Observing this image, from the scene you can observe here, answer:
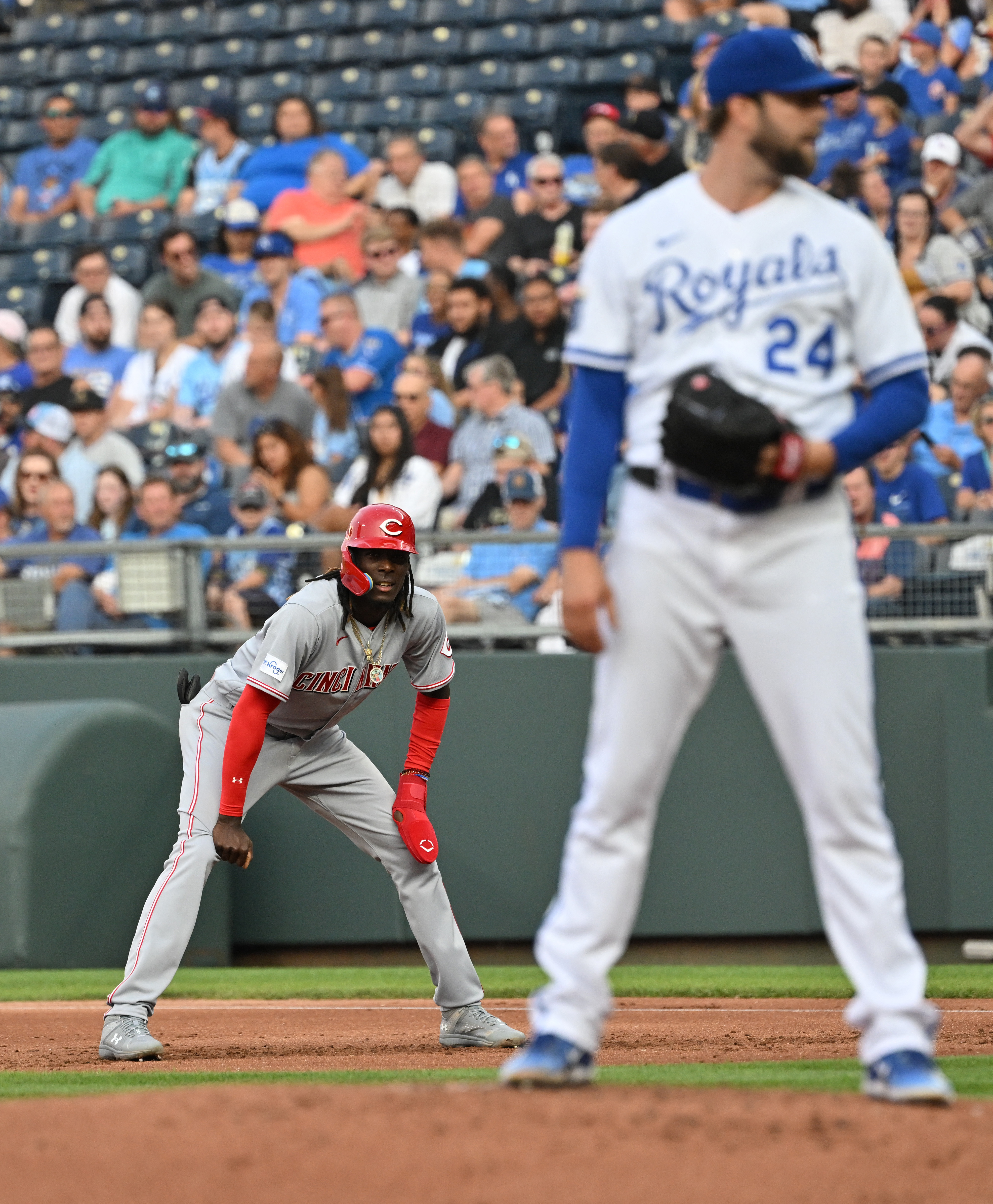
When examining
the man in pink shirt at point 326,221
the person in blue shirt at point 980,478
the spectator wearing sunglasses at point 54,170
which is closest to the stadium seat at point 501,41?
the man in pink shirt at point 326,221

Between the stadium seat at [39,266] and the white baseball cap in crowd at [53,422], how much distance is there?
256 centimetres

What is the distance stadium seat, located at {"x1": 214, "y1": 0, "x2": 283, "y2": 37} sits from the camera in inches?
655

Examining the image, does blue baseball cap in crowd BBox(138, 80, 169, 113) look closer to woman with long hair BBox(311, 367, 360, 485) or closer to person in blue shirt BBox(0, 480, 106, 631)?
woman with long hair BBox(311, 367, 360, 485)

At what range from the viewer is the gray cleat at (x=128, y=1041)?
17.8 ft

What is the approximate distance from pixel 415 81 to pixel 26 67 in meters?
4.64

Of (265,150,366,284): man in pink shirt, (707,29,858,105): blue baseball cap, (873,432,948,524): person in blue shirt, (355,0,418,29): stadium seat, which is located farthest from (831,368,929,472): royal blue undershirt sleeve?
(355,0,418,29): stadium seat

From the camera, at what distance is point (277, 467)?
9820 mm

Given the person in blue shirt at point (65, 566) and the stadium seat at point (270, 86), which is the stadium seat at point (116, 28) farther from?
the person in blue shirt at point (65, 566)

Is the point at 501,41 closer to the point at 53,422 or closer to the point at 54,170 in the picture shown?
the point at 54,170

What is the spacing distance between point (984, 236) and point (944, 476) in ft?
6.55

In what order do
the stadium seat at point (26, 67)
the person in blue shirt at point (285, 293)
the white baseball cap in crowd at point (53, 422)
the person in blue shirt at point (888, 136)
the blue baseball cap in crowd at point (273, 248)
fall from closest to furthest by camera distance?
the person in blue shirt at point (888, 136), the white baseball cap in crowd at point (53, 422), the person in blue shirt at point (285, 293), the blue baseball cap in crowd at point (273, 248), the stadium seat at point (26, 67)

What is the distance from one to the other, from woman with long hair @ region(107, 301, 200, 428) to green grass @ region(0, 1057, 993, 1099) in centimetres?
698

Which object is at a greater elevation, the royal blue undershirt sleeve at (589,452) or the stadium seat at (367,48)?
the stadium seat at (367,48)

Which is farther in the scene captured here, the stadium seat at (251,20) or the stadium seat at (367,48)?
the stadium seat at (251,20)
